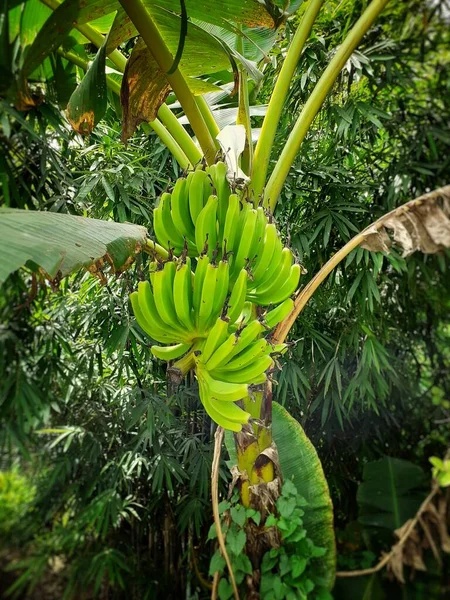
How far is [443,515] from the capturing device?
464mm

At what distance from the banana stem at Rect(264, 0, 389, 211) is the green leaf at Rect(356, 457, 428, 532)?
1.36 feet

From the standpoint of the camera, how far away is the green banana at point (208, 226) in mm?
556


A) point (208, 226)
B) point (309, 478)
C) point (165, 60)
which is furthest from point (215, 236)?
point (309, 478)

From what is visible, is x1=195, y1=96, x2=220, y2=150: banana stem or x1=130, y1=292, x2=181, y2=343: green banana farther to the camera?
x1=195, y1=96, x2=220, y2=150: banana stem

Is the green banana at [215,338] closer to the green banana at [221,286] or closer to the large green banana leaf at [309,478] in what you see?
the green banana at [221,286]

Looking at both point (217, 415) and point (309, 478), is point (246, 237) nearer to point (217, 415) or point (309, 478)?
point (217, 415)

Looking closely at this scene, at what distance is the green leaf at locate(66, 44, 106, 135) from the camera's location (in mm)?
628

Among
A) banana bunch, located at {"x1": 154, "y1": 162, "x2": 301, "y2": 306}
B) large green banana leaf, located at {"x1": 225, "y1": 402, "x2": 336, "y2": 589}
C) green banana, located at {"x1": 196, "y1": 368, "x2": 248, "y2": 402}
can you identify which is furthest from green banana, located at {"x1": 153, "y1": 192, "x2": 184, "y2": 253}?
large green banana leaf, located at {"x1": 225, "y1": 402, "x2": 336, "y2": 589}

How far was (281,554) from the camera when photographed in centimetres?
59

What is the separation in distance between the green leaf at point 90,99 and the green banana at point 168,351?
15.8 inches

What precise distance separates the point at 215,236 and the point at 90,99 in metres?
0.31

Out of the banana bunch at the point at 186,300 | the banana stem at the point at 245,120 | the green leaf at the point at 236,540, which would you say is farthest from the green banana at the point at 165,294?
the green leaf at the point at 236,540

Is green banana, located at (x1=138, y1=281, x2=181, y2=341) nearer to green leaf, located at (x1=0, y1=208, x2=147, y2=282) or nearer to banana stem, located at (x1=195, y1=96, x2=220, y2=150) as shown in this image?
green leaf, located at (x1=0, y1=208, x2=147, y2=282)

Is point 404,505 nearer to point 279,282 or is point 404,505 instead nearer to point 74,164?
point 279,282
